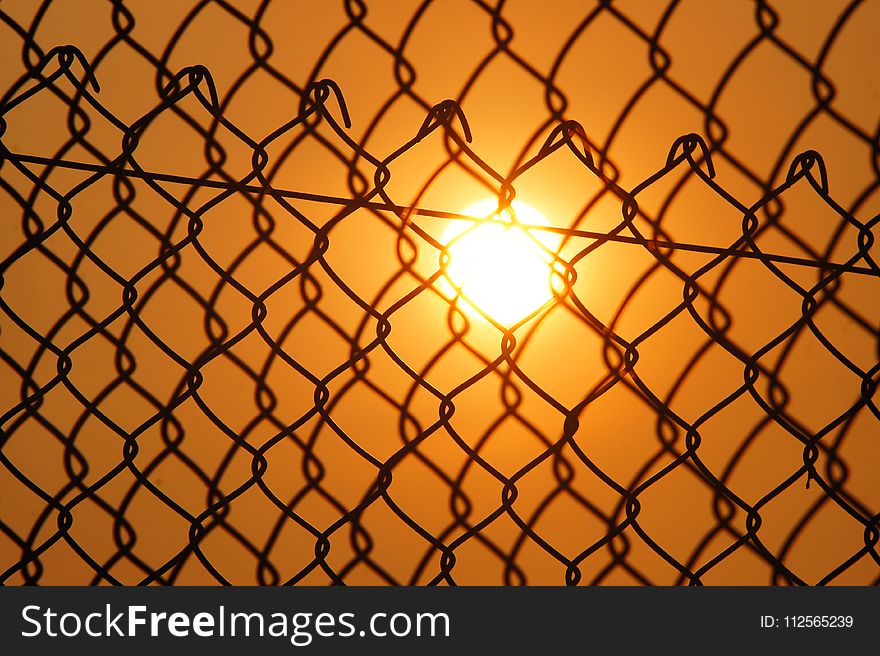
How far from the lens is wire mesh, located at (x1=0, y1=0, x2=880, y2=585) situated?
1.10 meters

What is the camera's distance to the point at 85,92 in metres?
1.14

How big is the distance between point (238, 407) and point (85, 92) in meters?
0.41

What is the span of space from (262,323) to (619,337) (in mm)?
414

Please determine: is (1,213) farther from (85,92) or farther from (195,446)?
(195,446)

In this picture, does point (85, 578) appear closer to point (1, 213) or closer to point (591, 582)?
point (1, 213)

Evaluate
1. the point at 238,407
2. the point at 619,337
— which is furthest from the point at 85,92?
the point at 619,337

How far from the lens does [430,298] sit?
44.6 inches

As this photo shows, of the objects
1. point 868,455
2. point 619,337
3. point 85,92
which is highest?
point 85,92

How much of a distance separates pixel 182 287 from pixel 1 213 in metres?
0.24

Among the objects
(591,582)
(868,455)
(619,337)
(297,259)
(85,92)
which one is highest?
(85,92)

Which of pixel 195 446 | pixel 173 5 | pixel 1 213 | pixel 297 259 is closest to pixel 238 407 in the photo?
pixel 195 446

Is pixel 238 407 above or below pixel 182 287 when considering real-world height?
below

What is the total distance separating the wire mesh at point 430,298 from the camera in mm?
1102

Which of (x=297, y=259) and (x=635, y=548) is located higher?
(x=297, y=259)
